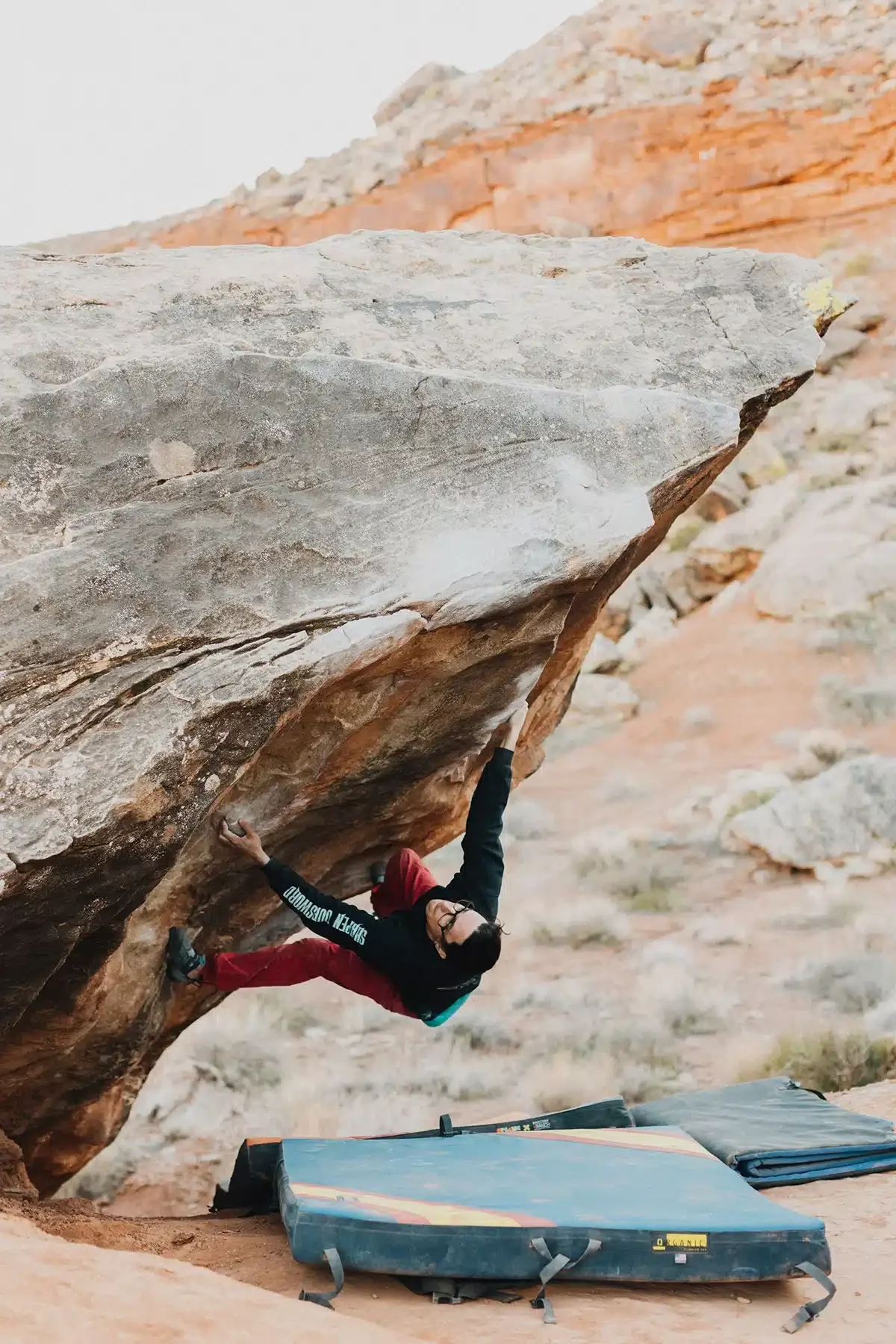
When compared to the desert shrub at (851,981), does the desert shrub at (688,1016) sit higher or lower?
higher

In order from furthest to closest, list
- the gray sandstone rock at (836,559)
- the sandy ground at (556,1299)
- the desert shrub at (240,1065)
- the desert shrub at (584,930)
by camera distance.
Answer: the gray sandstone rock at (836,559), the desert shrub at (584,930), the desert shrub at (240,1065), the sandy ground at (556,1299)

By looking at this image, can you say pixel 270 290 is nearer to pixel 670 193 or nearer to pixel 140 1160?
pixel 140 1160

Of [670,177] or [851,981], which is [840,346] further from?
[851,981]

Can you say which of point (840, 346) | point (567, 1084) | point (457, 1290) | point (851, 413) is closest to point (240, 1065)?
Result: point (567, 1084)

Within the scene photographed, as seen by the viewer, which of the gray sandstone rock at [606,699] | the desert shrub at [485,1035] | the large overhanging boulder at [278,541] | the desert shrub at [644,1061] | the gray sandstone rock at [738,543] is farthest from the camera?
the gray sandstone rock at [738,543]

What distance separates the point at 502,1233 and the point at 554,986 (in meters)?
5.04

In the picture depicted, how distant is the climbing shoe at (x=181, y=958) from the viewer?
4621 millimetres

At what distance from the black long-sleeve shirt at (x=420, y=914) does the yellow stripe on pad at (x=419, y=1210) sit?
0.87 metres

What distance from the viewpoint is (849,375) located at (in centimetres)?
1880

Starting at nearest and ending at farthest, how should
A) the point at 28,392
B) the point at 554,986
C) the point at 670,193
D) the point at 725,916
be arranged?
1. the point at 28,392
2. the point at 554,986
3. the point at 725,916
4. the point at 670,193

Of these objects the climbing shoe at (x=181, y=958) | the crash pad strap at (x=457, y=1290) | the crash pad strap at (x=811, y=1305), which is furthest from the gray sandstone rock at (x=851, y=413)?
the crash pad strap at (x=457, y=1290)

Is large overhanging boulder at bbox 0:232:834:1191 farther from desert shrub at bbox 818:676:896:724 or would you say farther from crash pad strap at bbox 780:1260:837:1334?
A: desert shrub at bbox 818:676:896:724

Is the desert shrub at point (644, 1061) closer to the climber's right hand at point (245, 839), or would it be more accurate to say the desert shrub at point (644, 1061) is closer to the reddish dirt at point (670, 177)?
the climber's right hand at point (245, 839)

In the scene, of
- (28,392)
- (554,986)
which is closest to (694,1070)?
(554,986)
